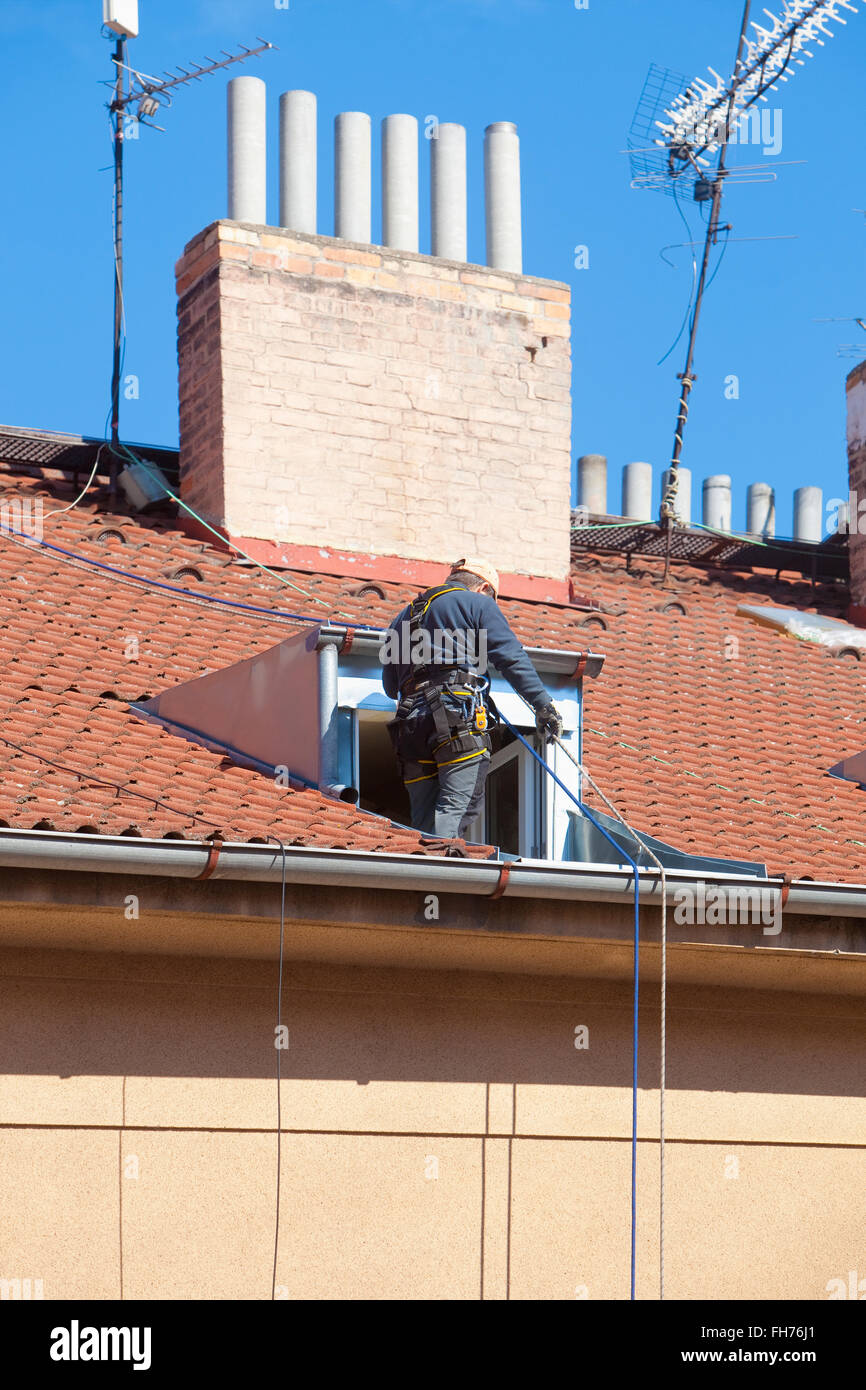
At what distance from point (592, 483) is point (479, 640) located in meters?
7.01

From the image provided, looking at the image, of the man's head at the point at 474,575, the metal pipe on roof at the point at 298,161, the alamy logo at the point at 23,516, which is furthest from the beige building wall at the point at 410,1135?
the metal pipe on roof at the point at 298,161

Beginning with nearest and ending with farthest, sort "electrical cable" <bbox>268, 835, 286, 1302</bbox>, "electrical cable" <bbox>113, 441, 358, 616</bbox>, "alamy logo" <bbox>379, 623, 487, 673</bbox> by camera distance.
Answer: "electrical cable" <bbox>268, 835, 286, 1302</bbox>
"alamy logo" <bbox>379, 623, 487, 673</bbox>
"electrical cable" <bbox>113, 441, 358, 616</bbox>

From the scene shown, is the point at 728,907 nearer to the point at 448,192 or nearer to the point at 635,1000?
the point at 635,1000

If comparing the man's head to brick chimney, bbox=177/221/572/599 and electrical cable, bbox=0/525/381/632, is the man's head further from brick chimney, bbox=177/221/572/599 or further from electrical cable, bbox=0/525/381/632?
brick chimney, bbox=177/221/572/599

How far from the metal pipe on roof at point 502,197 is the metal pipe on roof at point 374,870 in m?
6.46

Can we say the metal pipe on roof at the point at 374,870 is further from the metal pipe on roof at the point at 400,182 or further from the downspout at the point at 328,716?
the metal pipe on roof at the point at 400,182

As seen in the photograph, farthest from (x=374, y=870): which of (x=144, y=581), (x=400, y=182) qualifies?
(x=400, y=182)

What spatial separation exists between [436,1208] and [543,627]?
438 centimetres

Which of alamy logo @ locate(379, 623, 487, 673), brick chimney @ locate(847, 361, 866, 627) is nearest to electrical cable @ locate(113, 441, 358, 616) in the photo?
alamy logo @ locate(379, 623, 487, 673)

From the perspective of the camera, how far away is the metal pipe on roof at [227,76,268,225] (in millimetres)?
13781

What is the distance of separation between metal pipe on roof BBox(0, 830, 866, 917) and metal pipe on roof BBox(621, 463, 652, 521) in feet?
24.5

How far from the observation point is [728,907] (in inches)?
360

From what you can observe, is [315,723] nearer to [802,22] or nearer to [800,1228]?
[800,1228]
